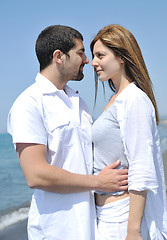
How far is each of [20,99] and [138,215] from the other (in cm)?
115

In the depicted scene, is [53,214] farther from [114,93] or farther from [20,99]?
[114,93]

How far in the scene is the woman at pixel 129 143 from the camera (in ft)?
7.61

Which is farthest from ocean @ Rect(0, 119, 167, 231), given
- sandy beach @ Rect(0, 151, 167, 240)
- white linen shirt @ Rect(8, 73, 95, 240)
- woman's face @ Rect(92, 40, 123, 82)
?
woman's face @ Rect(92, 40, 123, 82)

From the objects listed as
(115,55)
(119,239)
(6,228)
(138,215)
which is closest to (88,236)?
(119,239)

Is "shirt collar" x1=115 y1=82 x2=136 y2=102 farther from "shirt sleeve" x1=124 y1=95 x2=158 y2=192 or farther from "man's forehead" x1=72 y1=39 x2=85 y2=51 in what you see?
"man's forehead" x1=72 y1=39 x2=85 y2=51

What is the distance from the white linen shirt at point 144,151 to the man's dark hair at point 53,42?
689 mm

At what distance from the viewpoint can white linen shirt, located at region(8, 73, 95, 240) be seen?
2.41 metres

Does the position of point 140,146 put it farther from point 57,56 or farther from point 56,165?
point 57,56

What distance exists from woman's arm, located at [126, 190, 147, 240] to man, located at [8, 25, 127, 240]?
146mm

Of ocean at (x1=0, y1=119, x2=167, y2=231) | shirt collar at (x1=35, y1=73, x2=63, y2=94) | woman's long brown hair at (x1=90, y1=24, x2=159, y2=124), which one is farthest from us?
ocean at (x1=0, y1=119, x2=167, y2=231)

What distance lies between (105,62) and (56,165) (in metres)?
0.85

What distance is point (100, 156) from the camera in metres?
2.57

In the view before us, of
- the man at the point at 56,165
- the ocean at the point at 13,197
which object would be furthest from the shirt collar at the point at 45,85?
the ocean at the point at 13,197

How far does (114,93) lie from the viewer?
2.92 m
